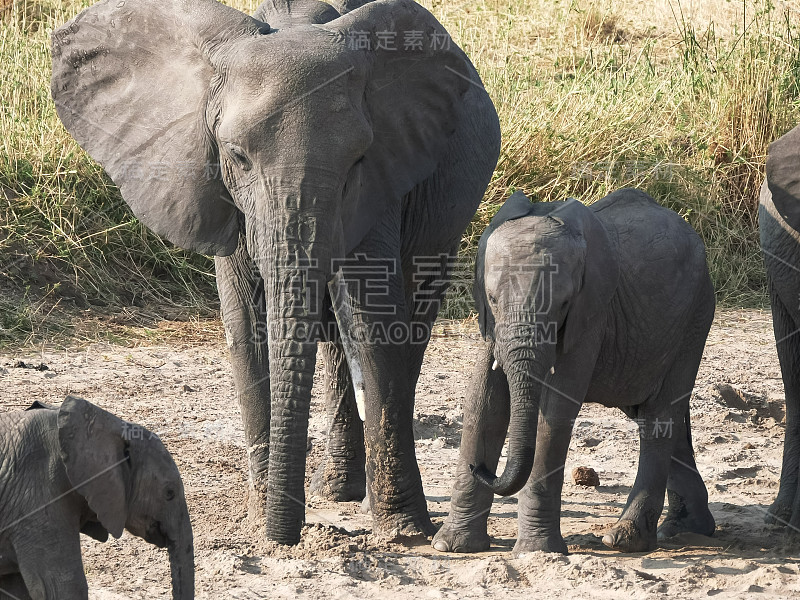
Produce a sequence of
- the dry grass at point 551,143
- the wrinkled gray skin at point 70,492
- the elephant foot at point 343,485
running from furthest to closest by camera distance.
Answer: the dry grass at point 551,143 → the elephant foot at point 343,485 → the wrinkled gray skin at point 70,492

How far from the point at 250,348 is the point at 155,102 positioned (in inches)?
38.7

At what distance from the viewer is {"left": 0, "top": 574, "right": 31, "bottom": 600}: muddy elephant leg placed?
158 inches

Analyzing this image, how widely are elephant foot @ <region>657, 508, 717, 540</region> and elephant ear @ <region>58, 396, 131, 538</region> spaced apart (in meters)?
2.39

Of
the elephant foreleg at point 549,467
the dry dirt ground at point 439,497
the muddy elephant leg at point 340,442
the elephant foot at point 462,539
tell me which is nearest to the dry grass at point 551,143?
the dry dirt ground at point 439,497

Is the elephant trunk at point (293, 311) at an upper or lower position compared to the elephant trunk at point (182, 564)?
upper

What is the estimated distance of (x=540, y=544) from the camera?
4.86 metres

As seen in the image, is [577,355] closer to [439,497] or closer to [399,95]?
[399,95]

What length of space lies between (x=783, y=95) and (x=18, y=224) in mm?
5456

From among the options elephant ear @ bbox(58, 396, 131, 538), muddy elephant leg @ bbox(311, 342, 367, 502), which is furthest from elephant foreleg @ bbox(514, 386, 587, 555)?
elephant ear @ bbox(58, 396, 131, 538)

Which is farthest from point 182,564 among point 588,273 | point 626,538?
point 626,538

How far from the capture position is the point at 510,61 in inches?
437

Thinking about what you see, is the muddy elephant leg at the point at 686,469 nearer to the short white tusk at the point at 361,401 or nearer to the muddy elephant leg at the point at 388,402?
the muddy elephant leg at the point at 388,402

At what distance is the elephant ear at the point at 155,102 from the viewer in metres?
4.75

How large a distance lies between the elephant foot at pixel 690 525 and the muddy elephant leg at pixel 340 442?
4.43ft
